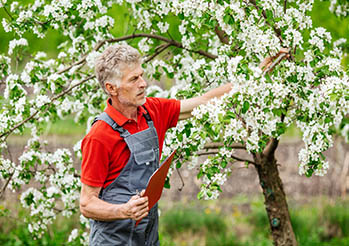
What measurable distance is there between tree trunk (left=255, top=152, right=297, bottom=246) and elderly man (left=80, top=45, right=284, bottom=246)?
1516mm

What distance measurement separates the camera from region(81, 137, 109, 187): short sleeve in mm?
2473

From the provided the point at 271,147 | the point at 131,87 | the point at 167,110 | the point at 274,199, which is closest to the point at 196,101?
the point at 167,110

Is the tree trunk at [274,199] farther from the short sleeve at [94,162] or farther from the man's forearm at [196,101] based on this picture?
the short sleeve at [94,162]

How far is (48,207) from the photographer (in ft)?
13.0

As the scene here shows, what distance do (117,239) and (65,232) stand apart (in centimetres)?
330

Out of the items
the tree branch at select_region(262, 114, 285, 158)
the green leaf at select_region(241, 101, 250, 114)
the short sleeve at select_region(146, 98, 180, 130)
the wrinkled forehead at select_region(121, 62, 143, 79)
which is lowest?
the green leaf at select_region(241, 101, 250, 114)

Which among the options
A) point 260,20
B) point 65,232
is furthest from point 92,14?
point 65,232

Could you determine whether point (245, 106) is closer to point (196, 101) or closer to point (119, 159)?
point (196, 101)

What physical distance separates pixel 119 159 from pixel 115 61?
55 cm

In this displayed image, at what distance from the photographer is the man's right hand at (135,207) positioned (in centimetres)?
241

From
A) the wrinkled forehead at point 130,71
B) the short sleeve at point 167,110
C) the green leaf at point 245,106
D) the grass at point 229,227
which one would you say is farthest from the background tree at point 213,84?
the grass at point 229,227

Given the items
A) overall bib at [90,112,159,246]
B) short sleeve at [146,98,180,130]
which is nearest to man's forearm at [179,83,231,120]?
short sleeve at [146,98,180,130]

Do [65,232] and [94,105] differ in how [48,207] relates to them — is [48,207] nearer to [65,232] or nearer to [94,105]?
[94,105]

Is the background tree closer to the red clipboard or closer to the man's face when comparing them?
the red clipboard
